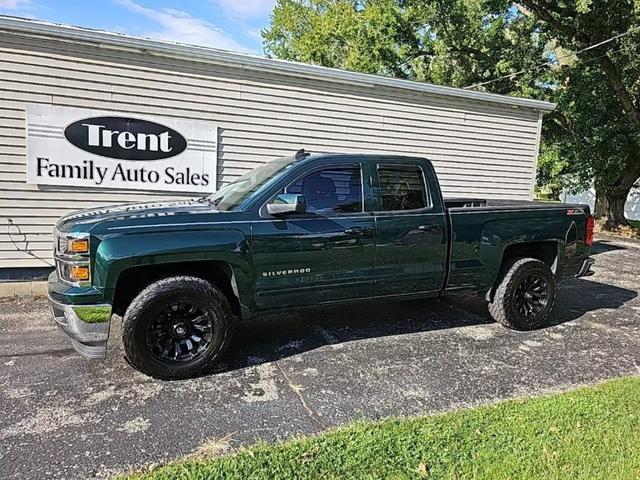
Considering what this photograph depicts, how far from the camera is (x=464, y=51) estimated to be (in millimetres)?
16438

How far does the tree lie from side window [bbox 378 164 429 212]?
34.5 ft

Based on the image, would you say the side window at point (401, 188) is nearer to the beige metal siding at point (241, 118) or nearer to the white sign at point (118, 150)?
the beige metal siding at point (241, 118)

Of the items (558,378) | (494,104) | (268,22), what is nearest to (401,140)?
(494,104)

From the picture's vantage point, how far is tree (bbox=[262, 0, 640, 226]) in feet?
42.7

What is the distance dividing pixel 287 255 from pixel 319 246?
0.31 m

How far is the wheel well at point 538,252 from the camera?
5375 millimetres

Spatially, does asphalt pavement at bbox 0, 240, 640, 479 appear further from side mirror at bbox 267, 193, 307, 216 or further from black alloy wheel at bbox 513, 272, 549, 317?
side mirror at bbox 267, 193, 307, 216

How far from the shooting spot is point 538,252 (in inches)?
219

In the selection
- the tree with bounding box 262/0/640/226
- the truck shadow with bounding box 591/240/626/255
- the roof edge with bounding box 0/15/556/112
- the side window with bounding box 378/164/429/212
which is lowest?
the truck shadow with bounding box 591/240/626/255

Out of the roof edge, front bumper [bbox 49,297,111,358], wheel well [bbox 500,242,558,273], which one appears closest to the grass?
front bumper [bbox 49,297,111,358]

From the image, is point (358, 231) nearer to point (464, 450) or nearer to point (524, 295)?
point (464, 450)

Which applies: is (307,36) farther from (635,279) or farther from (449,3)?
(635,279)

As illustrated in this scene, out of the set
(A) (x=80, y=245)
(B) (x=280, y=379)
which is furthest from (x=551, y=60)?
(A) (x=80, y=245)

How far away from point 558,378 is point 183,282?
10.6ft
